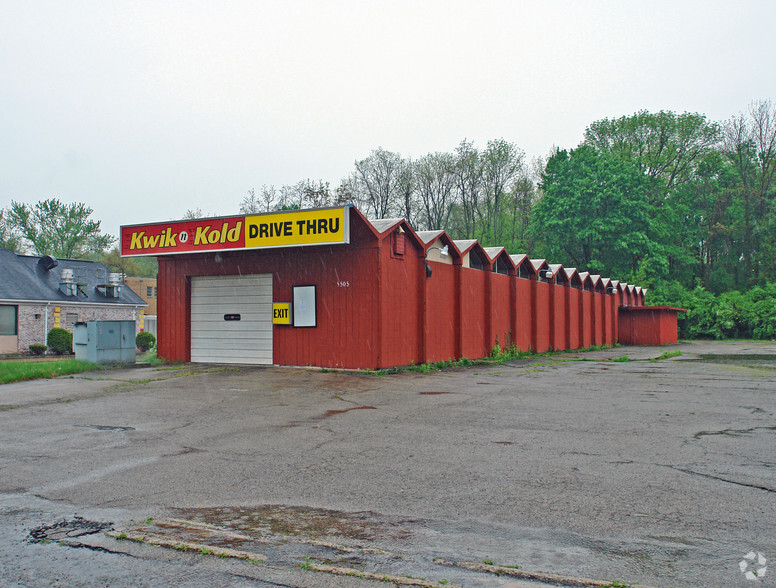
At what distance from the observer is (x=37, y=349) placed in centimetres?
3475

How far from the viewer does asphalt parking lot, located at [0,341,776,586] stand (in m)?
3.64

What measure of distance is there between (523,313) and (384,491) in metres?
22.0

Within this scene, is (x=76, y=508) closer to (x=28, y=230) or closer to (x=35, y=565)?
(x=35, y=565)

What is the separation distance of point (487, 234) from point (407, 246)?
4152 centimetres

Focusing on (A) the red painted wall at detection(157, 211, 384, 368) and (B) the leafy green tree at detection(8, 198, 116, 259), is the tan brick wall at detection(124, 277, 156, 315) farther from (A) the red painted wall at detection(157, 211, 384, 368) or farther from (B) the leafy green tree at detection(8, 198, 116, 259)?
(A) the red painted wall at detection(157, 211, 384, 368)

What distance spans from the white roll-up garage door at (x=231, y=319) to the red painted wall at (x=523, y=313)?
37.4ft

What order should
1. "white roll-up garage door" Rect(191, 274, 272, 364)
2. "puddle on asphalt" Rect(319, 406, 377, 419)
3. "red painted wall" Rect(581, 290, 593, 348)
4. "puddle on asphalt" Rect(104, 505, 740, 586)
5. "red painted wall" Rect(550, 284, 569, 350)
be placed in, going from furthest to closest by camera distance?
1. "red painted wall" Rect(581, 290, 593, 348)
2. "red painted wall" Rect(550, 284, 569, 350)
3. "white roll-up garage door" Rect(191, 274, 272, 364)
4. "puddle on asphalt" Rect(319, 406, 377, 419)
5. "puddle on asphalt" Rect(104, 505, 740, 586)

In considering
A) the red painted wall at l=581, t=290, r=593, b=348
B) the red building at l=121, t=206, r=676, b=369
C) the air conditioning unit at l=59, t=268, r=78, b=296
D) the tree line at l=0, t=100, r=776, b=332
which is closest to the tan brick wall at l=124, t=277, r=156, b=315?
the tree line at l=0, t=100, r=776, b=332

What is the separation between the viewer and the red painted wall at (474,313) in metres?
20.7

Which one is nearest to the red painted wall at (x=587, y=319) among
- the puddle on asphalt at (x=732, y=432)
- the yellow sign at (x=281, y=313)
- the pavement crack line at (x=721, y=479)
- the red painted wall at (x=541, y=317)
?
the red painted wall at (x=541, y=317)

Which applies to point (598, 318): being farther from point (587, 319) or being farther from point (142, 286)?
point (142, 286)

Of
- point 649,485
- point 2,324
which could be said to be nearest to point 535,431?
point 649,485

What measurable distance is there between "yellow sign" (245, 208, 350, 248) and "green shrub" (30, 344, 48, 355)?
969 inches

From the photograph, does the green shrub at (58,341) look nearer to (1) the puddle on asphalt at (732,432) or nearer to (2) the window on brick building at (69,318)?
(2) the window on brick building at (69,318)
